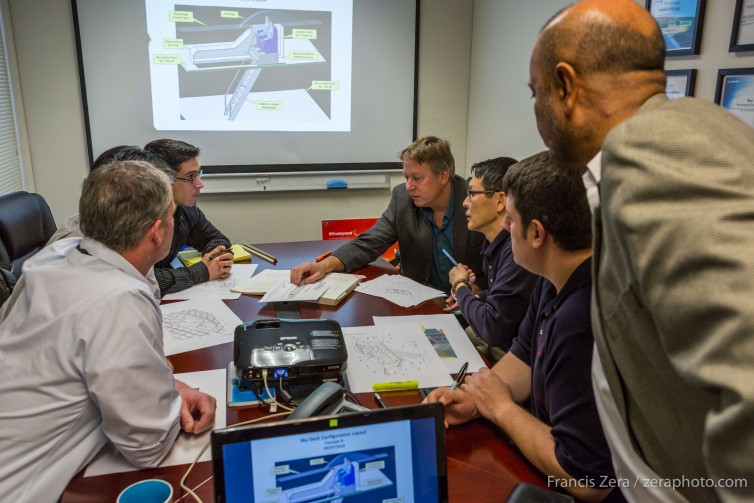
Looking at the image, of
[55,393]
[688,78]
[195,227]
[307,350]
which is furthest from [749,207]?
[195,227]

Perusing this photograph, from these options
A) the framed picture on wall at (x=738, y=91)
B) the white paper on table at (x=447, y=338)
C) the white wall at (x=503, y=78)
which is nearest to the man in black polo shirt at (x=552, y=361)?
the white paper on table at (x=447, y=338)

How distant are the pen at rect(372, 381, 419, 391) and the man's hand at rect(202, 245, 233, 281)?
1157 mm

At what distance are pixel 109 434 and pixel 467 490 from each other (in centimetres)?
68

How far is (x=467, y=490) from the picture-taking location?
3.11 feet

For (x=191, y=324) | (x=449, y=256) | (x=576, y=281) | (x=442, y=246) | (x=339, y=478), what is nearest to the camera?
(x=339, y=478)

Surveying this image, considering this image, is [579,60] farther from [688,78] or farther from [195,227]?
[195,227]

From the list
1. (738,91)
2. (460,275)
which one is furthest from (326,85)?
(738,91)

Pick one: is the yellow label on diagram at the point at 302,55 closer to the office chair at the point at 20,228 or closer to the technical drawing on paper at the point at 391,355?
the office chair at the point at 20,228

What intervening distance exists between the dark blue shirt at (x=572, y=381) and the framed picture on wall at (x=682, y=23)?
141 centimetres

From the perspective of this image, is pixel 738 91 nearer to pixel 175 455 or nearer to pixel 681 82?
pixel 681 82

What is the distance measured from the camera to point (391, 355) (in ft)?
4.80

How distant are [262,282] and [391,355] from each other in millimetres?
854

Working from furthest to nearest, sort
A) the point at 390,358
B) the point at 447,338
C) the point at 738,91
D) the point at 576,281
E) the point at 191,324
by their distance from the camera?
the point at 738,91, the point at 191,324, the point at 447,338, the point at 390,358, the point at 576,281

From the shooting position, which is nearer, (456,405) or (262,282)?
(456,405)
